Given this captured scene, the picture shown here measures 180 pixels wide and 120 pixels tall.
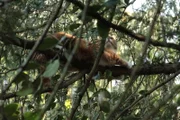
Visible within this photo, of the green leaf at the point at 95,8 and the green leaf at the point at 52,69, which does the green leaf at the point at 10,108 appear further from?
the green leaf at the point at 95,8

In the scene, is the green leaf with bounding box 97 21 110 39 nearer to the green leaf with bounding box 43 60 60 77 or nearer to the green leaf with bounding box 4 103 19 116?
the green leaf with bounding box 43 60 60 77

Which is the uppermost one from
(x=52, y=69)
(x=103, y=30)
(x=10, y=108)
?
(x=103, y=30)

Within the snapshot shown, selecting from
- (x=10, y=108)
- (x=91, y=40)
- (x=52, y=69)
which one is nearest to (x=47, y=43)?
(x=52, y=69)

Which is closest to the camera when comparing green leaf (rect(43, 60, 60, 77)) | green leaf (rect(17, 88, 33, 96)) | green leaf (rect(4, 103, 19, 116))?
green leaf (rect(43, 60, 60, 77))

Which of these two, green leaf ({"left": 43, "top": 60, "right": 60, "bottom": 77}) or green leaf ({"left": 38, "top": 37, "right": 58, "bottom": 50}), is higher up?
green leaf ({"left": 38, "top": 37, "right": 58, "bottom": 50})

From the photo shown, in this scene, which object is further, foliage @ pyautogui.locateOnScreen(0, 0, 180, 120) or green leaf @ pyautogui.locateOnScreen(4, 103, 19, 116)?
green leaf @ pyautogui.locateOnScreen(4, 103, 19, 116)

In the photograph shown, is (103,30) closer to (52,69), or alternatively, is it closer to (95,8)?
(95,8)

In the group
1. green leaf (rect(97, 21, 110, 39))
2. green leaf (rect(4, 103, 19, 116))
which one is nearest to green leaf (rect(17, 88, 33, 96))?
green leaf (rect(4, 103, 19, 116))

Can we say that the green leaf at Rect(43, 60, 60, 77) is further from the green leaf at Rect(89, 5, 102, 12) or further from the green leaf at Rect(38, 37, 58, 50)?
the green leaf at Rect(89, 5, 102, 12)

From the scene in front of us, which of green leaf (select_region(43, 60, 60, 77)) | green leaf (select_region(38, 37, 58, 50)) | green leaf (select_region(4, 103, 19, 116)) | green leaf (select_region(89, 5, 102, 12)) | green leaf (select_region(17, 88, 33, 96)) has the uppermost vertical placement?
green leaf (select_region(89, 5, 102, 12))

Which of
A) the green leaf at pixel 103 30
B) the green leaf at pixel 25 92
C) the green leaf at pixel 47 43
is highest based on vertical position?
the green leaf at pixel 103 30

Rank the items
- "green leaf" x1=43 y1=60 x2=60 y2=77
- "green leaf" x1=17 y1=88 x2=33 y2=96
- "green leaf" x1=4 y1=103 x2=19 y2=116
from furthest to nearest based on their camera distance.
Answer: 1. "green leaf" x1=4 y1=103 x2=19 y2=116
2. "green leaf" x1=17 y1=88 x2=33 y2=96
3. "green leaf" x1=43 y1=60 x2=60 y2=77

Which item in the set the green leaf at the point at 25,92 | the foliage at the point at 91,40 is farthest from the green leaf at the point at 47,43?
the green leaf at the point at 25,92

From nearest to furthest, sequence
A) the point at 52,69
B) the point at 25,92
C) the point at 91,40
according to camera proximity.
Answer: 1. the point at 52,69
2. the point at 25,92
3. the point at 91,40
